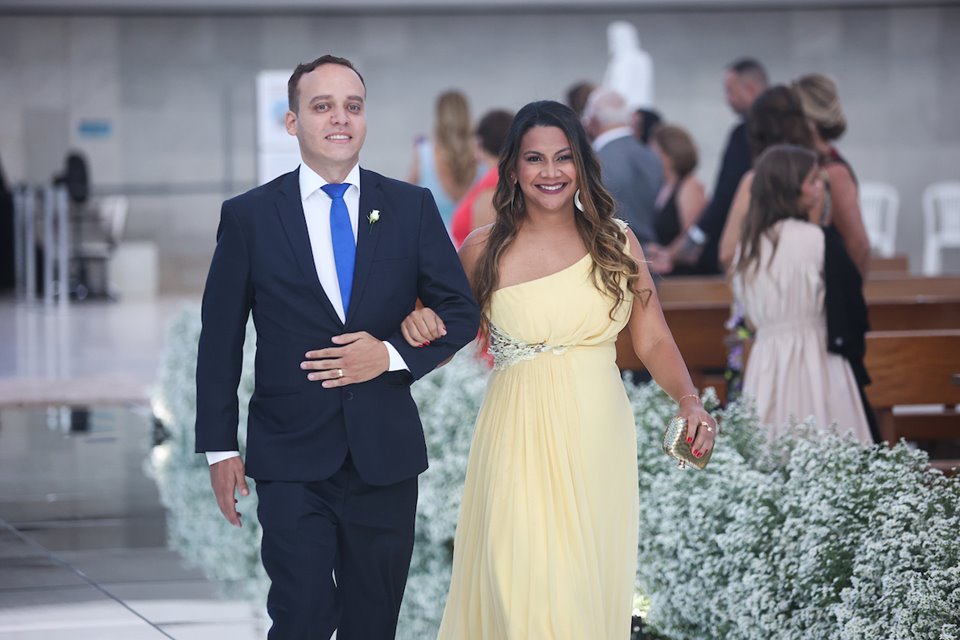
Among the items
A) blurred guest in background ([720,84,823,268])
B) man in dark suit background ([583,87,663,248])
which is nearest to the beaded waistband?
blurred guest in background ([720,84,823,268])

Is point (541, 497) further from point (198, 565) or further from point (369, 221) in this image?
point (198, 565)

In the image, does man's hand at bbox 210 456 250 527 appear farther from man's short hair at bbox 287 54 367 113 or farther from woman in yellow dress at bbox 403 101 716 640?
man's short hair at bbox 287 54 367 113

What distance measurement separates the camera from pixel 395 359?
351 cm

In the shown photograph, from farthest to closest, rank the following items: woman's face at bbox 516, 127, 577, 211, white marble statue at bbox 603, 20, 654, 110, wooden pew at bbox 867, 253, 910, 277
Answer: white marble statue at bbox 603, 20, 654, 110, wooden pew at bbox 867, 253, 910, 277, woman's face at bbox 516, 127, 577, 211

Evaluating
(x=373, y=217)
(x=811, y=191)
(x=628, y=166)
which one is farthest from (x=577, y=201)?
(x=628, y=166)

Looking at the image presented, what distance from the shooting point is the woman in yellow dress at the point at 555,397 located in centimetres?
376

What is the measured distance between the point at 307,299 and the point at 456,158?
18.6 feet

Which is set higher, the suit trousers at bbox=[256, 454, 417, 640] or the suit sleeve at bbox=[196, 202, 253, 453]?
the suit sleeve at bbox=[196, 202, 253, 453]

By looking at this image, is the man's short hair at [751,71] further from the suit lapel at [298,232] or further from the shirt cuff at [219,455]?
the shirt cuff at [219,455]

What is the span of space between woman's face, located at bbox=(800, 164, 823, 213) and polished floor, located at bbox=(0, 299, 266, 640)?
108 inches

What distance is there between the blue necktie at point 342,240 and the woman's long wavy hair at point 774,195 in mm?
2962

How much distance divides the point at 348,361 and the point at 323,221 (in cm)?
37

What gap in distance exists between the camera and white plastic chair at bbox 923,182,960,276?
24297 millimetres

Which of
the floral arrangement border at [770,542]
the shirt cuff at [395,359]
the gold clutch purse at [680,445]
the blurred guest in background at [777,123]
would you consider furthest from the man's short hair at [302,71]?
the blurred guest in background at [777,123]
